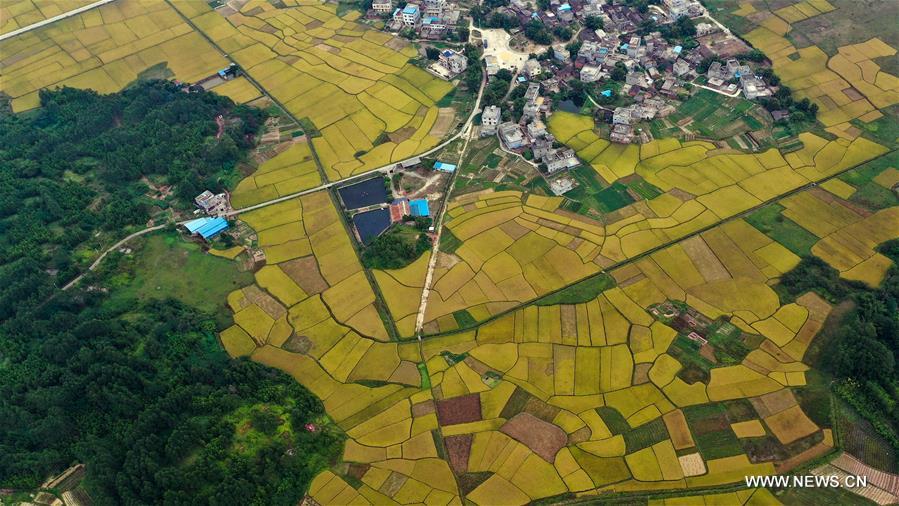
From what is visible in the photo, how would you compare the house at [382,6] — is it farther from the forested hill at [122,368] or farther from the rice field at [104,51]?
the forested hill at [122,368]

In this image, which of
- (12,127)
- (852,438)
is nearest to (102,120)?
(12,127)

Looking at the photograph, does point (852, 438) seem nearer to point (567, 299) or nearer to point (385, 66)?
point (567, 299)

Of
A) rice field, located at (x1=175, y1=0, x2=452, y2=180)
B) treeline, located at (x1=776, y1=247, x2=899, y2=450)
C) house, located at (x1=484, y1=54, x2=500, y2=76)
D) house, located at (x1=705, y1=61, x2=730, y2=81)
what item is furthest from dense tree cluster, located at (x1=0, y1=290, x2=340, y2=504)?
house, located at (x1=705, y1=61, x2=730, y2=81)

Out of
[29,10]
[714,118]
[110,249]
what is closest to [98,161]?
[110,249]

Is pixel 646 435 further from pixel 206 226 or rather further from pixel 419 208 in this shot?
pixel 206 226

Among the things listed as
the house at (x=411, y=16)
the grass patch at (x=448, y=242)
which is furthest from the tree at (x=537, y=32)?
the grass patch at (x=448, y=242)
